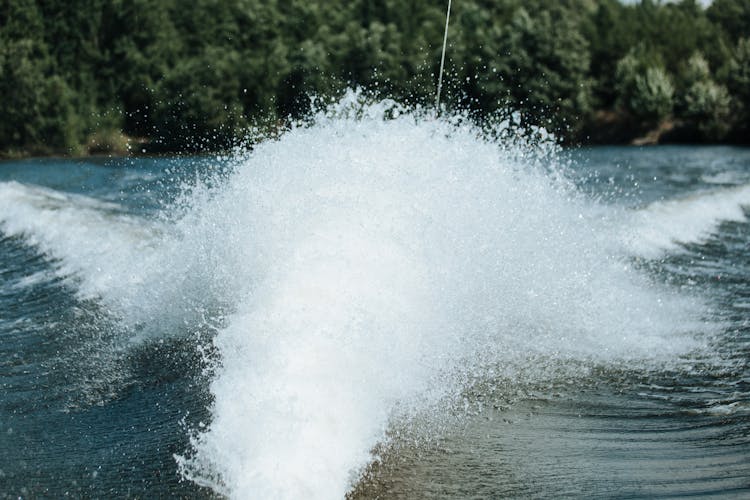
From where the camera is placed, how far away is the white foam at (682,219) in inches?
404

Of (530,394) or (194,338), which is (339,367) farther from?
(194,338)

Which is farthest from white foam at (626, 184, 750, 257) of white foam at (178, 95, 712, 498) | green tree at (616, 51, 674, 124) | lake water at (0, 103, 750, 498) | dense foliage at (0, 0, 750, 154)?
green tree at (616, 51, 674, 124)

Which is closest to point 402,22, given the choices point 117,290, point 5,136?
point 5,136

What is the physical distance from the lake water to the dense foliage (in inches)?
963

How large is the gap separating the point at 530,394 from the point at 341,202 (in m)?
2.13

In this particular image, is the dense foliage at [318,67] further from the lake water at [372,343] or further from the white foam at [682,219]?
the lake water at [372,343]

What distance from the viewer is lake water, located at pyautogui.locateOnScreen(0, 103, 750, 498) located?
161 inches

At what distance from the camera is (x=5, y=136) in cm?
3403

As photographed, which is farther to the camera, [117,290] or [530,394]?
[117,290]

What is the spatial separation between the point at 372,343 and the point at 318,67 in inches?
1293

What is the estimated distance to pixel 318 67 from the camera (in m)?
36.3

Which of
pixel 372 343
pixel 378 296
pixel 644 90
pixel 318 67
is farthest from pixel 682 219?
pixel 644 90

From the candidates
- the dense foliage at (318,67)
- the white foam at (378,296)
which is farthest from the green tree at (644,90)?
the white foam at (378,296)

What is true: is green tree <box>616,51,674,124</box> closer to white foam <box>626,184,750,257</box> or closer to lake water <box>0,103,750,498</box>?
white foam <box>626,184,750,257</box>
